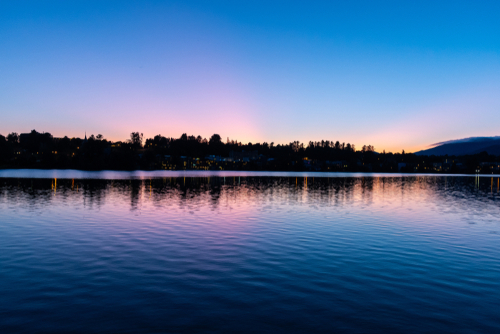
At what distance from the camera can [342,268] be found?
1508 cm

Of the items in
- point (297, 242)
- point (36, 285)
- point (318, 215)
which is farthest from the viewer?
point (318, 215)

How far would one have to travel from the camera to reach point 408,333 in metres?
9.12

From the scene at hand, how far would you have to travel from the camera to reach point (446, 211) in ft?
123

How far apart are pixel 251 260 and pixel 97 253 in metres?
7.57

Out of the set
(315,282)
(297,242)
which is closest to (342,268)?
(315,282)

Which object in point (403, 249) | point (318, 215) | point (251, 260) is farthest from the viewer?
point (318, 215)

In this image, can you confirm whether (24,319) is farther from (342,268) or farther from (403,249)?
(403,249)

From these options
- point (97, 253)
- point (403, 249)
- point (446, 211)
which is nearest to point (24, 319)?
point (97, 253)

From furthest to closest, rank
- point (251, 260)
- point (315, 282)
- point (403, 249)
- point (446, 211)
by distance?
point (446, 211)
point (403, 249)
point (251, 260)
point (315, 282)

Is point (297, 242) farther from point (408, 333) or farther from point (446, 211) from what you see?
point (446, 211)

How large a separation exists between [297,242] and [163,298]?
434 inches

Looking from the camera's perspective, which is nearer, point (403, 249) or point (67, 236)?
point (403, 249)

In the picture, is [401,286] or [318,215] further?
[318,215]

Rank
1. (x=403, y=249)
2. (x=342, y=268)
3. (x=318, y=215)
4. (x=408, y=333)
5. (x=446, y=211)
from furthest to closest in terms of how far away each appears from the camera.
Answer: (x=446, y=211), (x=318, y=215), (x=403, y=249), (x=342, y=268), (x=408, y=333)
